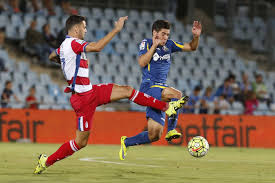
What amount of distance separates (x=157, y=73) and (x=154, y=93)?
34 cm

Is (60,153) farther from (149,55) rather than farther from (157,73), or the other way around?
(157,73)

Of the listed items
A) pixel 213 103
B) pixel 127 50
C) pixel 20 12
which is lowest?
pixel 213 103

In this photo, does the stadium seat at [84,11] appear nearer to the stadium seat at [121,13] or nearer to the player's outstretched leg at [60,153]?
the stadium seat at [121,13]

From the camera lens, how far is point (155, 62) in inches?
348

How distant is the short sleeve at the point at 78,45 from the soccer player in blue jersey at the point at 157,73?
149 cm

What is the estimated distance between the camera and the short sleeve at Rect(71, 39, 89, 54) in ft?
23.4

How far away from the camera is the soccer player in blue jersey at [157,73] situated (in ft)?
28.2

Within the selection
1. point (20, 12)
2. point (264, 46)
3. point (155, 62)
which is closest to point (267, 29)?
point (264, 46)

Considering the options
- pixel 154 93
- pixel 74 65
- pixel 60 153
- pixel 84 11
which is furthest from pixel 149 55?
pixel 84 11

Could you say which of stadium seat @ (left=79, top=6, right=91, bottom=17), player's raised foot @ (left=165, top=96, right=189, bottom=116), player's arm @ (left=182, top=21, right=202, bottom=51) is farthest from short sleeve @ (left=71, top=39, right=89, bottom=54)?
stadium seat @ (left=79, top=6, right=91, bottom=17)

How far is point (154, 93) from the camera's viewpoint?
870 centimetres

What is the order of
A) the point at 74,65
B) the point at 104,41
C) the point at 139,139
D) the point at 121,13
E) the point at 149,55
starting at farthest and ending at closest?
the point at 121,13, the point at 139,139, the point at 149,55, the point at 74,65, the point at 104,41

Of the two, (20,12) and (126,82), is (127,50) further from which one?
(20,12)

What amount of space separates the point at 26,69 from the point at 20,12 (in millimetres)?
2458
